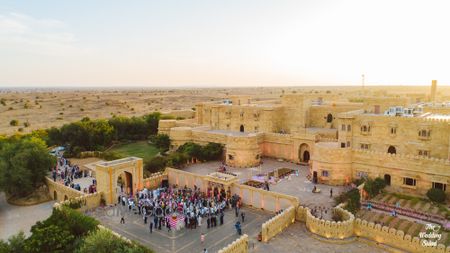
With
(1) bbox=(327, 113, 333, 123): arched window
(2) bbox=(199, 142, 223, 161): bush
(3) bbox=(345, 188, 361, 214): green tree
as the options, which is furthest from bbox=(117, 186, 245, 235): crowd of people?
(1) bbox=(327, 113, 333, 123): arched window

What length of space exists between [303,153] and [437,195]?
1491 cm

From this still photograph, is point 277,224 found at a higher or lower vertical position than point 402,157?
lower

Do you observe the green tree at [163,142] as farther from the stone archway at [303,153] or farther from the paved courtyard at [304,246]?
the paved courtyard at [304,246]

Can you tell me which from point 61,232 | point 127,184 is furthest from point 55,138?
point 61,232

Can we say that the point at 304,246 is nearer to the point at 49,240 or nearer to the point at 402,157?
the point at 402,157

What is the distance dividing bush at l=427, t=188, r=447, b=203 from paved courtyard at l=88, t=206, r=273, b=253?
12519 mm

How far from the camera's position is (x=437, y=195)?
2662 cm

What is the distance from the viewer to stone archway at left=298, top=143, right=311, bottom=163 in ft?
128

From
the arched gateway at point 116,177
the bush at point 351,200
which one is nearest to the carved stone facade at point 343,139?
the bush at point 351,200

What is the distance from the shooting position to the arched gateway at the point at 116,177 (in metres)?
27.8

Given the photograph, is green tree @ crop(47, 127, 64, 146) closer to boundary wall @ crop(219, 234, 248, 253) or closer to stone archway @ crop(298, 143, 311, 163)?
stone archway @ crop(298, 143, 311, 163)

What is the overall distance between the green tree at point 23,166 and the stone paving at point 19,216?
186 centimetres

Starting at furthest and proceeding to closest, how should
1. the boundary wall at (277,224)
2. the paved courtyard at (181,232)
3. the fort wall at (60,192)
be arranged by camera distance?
the fort wall at (60,192) < the boundary wall at (277,224) < the paved courtyard at (181,232)

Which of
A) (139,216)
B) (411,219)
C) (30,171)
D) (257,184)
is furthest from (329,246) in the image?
(30,171)
